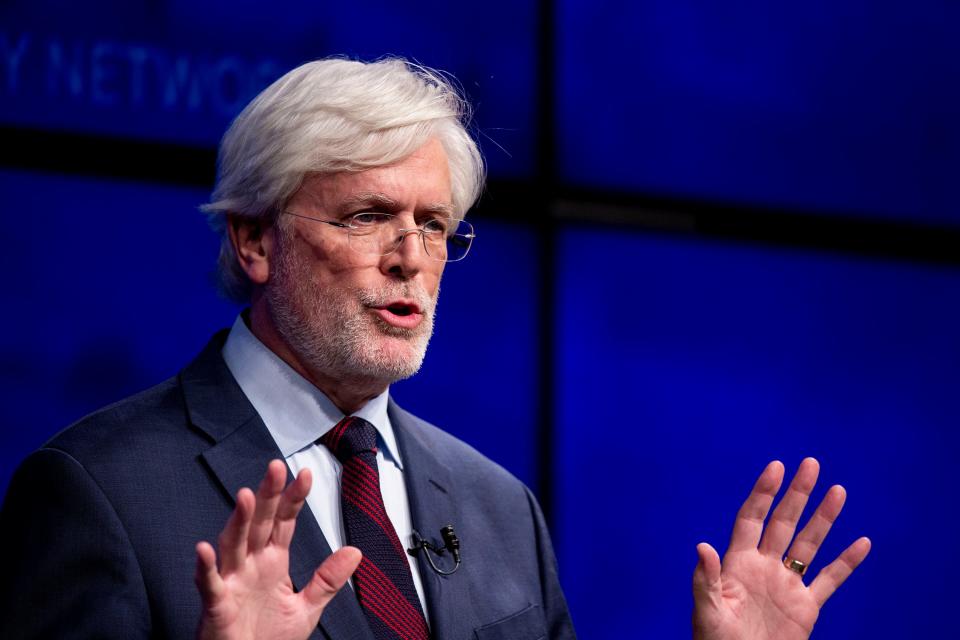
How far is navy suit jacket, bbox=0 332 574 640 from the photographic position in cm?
166

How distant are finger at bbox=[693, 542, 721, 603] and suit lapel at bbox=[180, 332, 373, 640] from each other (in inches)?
20.2

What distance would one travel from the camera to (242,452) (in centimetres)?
187

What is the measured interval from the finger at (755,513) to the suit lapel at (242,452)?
23.9 inches

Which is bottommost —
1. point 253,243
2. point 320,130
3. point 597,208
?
point 597,208

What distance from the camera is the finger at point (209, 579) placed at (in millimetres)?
1439

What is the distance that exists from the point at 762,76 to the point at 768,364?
786 mm

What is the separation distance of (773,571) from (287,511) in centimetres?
82

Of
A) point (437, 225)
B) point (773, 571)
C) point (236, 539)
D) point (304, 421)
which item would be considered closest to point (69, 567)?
point (236, 539)

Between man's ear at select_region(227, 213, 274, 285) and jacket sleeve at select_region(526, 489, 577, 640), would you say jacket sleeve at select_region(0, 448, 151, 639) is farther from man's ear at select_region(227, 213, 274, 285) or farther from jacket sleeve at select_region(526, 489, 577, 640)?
jacket sleeve at select_region(526, 489, 577, 640)

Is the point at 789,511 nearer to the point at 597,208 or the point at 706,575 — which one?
the point at 706,575

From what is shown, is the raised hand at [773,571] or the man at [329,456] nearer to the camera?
the man at [329,456]

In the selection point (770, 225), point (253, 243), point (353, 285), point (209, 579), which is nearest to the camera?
point (209, 579)

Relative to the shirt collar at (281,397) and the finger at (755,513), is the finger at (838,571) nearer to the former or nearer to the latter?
the finger at (755,513)

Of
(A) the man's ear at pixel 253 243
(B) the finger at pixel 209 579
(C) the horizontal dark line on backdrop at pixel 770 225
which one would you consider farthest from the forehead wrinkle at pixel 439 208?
(C) the horizontal dark line on backdrop at pixel 770 225
